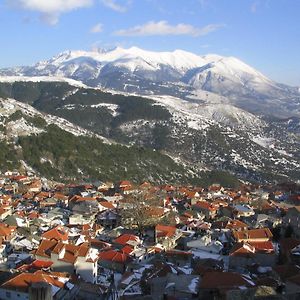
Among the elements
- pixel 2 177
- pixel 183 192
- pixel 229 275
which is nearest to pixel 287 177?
pixel 183 192

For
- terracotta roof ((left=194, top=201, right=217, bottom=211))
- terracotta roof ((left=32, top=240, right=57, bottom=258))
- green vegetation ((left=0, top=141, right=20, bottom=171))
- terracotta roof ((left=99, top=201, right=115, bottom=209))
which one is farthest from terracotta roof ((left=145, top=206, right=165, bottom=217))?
green vegetation ((left=0, top=141, right=20, bottom=171))

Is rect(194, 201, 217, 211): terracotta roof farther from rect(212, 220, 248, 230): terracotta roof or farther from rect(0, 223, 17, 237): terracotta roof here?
rect(0, 223, 17, 237): terracotta roof

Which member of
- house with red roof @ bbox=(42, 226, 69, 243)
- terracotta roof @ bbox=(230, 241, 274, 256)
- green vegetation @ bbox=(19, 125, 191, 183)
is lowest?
green vegetation @ bbox=(19, 125, 191, 183)

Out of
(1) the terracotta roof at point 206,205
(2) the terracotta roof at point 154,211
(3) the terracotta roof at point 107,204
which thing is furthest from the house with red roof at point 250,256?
(3) the terracotta roof at point 107,204

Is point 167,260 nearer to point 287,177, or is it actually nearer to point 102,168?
point 102,168

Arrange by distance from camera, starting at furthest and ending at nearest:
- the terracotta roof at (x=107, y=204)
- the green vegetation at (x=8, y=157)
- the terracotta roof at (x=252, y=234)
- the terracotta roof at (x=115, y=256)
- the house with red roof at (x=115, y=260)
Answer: the green vegetation at (x=8, y=157) → the terracotta roof at (x=107, y=204) → the terracotta roof at (x=252, y=234) → the terracotta roof at (x=115, y=256) → the house with red roof at (x=115, y=260)

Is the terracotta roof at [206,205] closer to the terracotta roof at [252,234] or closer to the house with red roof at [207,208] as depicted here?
the house with red roof at [207,208]

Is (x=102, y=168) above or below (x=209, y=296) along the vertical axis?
below

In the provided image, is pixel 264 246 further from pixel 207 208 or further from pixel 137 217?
pixel 207 208
